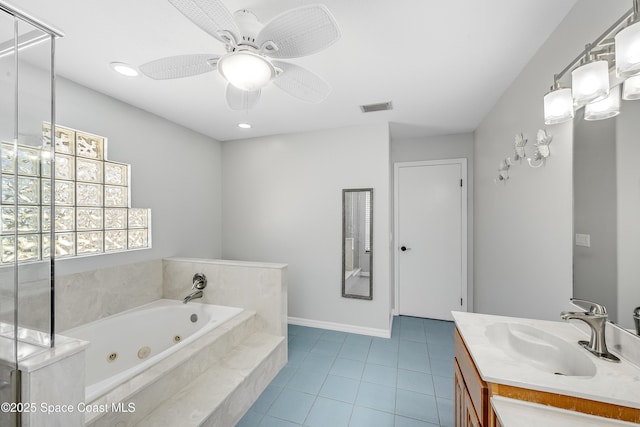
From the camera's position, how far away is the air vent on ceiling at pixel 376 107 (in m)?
2.38

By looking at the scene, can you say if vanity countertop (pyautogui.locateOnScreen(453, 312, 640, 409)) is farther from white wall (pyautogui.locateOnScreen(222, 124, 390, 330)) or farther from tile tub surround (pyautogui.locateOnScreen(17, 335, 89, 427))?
A: white wall (pyautogui.locateOnScreen(222, 124, 390, 330))

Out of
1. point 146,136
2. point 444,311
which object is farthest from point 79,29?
point 444,311

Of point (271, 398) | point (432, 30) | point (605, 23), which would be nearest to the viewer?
point (605, 23)

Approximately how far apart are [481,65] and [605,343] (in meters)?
1.72

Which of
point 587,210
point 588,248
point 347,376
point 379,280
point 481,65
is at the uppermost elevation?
point 481,65

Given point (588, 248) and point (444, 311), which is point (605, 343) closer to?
point (588, 248)

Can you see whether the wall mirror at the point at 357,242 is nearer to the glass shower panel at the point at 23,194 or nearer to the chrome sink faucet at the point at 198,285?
the chrome sink faucet at the point at 198,285

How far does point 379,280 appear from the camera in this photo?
289 centimetres

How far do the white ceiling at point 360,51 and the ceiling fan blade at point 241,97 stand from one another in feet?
1.06

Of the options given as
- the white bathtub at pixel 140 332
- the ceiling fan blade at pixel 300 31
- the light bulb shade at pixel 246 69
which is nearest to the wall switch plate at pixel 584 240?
the ceiling fan blade at pixel 300 31

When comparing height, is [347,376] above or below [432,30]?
below

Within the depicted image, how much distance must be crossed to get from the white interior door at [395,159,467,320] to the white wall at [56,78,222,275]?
2.57 m

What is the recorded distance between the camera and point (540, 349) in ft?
3.62

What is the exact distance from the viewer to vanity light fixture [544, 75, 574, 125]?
1149mm
